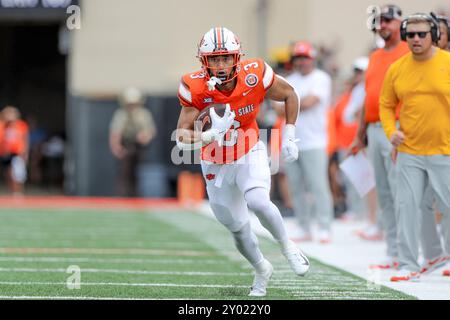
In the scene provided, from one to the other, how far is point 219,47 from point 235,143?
61 cm

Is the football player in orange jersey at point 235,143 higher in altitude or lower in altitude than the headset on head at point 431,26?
lower

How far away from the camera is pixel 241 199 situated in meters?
6.96

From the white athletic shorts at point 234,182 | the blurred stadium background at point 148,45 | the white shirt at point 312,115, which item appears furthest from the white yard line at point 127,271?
the blurred stadium background at point 148,45

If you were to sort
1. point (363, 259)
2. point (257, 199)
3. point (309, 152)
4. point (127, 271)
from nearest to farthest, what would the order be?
point (257, 199) < point (127, 271) < point (363, 259) < point (309, 152)

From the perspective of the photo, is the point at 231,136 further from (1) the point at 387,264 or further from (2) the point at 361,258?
(2) the point at 361,258

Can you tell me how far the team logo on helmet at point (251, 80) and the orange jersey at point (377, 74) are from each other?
2.32 m

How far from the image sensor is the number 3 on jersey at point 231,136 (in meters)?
6.88

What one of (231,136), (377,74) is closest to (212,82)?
(231,136)

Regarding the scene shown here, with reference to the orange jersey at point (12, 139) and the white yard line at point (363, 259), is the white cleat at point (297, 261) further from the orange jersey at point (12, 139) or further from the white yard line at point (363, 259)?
the orange jersey at point (12, 139)

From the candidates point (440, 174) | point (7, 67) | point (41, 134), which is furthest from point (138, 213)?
point (7, 67)

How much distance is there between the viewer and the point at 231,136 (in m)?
6.88

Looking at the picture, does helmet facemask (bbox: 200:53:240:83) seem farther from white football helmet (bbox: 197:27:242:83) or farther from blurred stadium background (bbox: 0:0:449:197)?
blurred stadium background (bbox: 0:0:449:197)

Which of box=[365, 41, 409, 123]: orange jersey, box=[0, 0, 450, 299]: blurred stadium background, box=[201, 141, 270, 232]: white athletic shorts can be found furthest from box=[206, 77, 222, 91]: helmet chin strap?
box=[365, 41, 409, 123]: orange jersey

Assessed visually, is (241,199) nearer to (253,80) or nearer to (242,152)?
(242,152)
